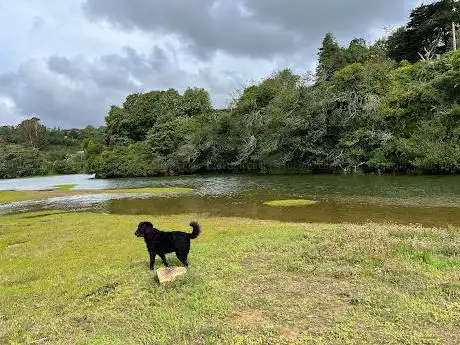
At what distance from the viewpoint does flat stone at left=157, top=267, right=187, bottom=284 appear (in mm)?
8984

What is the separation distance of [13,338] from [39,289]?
302cm

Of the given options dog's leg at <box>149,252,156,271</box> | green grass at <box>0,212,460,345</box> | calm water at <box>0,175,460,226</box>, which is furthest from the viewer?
calm water at <box>0,175,460,226</box>

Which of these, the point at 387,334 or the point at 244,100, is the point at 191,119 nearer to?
the point at 244,100

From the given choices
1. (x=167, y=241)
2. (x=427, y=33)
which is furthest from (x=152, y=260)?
(x=427, y=33)

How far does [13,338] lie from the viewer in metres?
7.40

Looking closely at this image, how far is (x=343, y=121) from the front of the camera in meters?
50.0

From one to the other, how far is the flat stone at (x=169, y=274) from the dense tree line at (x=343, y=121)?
1392 inches

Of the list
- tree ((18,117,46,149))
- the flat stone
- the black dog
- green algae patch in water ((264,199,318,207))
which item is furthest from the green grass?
tree ((18,117,46,149))

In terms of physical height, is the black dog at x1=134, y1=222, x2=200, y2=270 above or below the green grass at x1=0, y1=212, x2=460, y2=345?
above

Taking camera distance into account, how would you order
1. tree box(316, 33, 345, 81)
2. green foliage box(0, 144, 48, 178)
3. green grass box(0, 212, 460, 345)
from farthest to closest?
green foliage box(0, 144, 48, 178) → tree box(316, 33, 345, 81) → green grass box(0, 212, 460, 345)

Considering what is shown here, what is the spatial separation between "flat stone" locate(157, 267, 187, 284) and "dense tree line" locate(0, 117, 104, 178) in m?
90.5

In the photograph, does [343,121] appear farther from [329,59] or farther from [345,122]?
[329,59]

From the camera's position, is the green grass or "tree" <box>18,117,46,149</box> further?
"tree" <box>18,117,46,149</box>

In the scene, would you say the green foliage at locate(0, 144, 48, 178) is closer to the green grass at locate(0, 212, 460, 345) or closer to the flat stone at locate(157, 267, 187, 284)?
the green grass at locate(0, 212, 460, 345)
